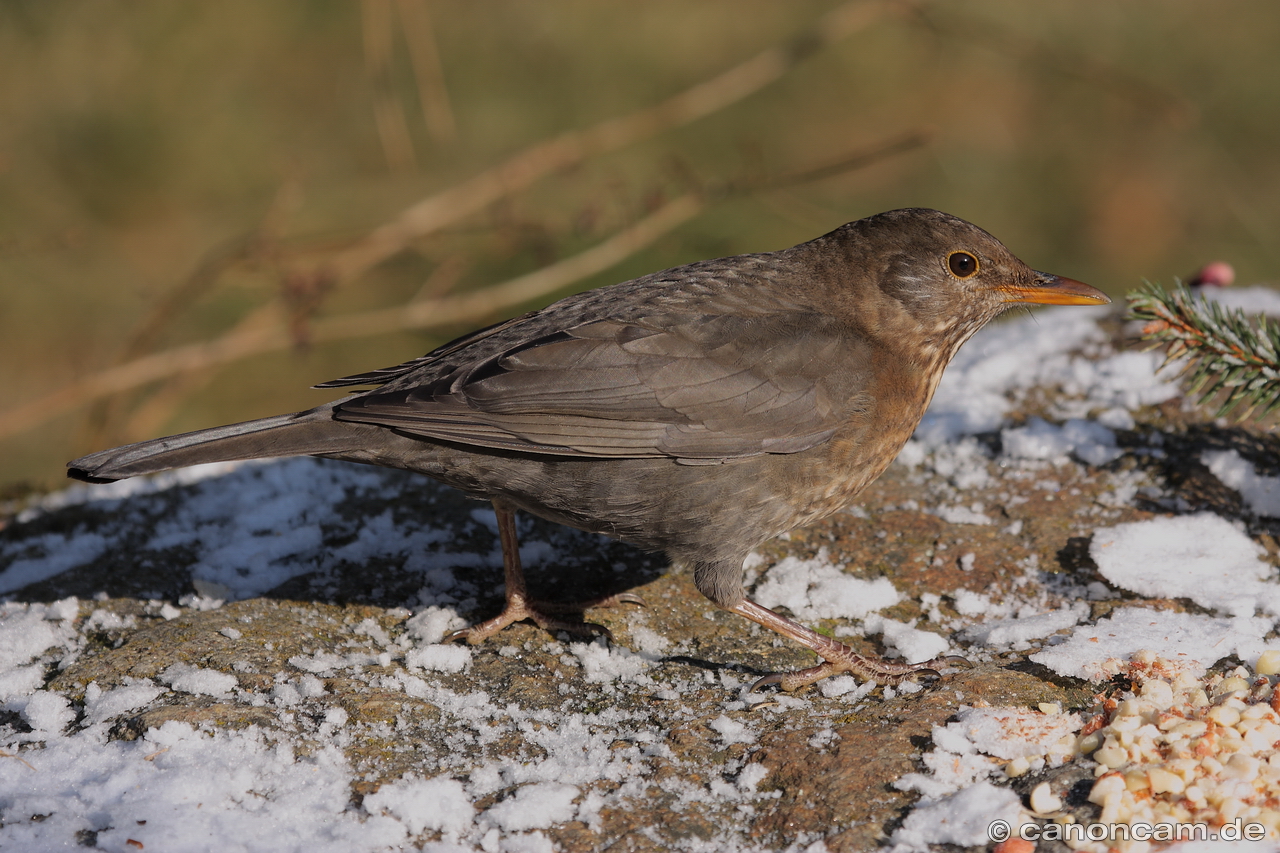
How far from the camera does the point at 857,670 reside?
301cm

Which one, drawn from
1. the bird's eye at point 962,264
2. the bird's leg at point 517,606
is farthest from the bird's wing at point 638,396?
the bird's eye at point 962,264

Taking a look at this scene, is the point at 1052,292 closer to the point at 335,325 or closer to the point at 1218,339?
the point at 1218,339

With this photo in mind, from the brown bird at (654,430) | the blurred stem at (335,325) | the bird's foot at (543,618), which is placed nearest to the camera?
the brown bird at (654,430)

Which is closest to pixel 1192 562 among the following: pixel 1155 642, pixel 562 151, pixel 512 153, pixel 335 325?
pixel 1155 642

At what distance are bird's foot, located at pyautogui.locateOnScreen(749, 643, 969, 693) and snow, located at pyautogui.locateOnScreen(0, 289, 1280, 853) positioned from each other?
5 cm

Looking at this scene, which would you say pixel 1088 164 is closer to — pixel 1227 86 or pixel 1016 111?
pixel 1016 111

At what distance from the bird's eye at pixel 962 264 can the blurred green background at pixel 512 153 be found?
203cm

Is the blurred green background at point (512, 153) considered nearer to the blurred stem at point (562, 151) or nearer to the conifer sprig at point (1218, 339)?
the blurred stem at point (562, 151)

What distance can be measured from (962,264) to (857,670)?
143 centimetres

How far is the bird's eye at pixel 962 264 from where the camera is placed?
3.53 m

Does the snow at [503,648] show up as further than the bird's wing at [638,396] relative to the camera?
No

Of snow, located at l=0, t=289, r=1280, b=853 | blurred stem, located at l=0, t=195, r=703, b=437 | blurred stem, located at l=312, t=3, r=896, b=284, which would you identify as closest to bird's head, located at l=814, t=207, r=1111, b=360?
snow, located at l=0, t=289, r=1280, b=853

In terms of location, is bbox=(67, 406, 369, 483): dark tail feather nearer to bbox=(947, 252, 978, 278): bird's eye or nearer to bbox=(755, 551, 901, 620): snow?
bbox=(755, 551, 901, 620): snow

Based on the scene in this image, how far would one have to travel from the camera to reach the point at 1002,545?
3.60m
